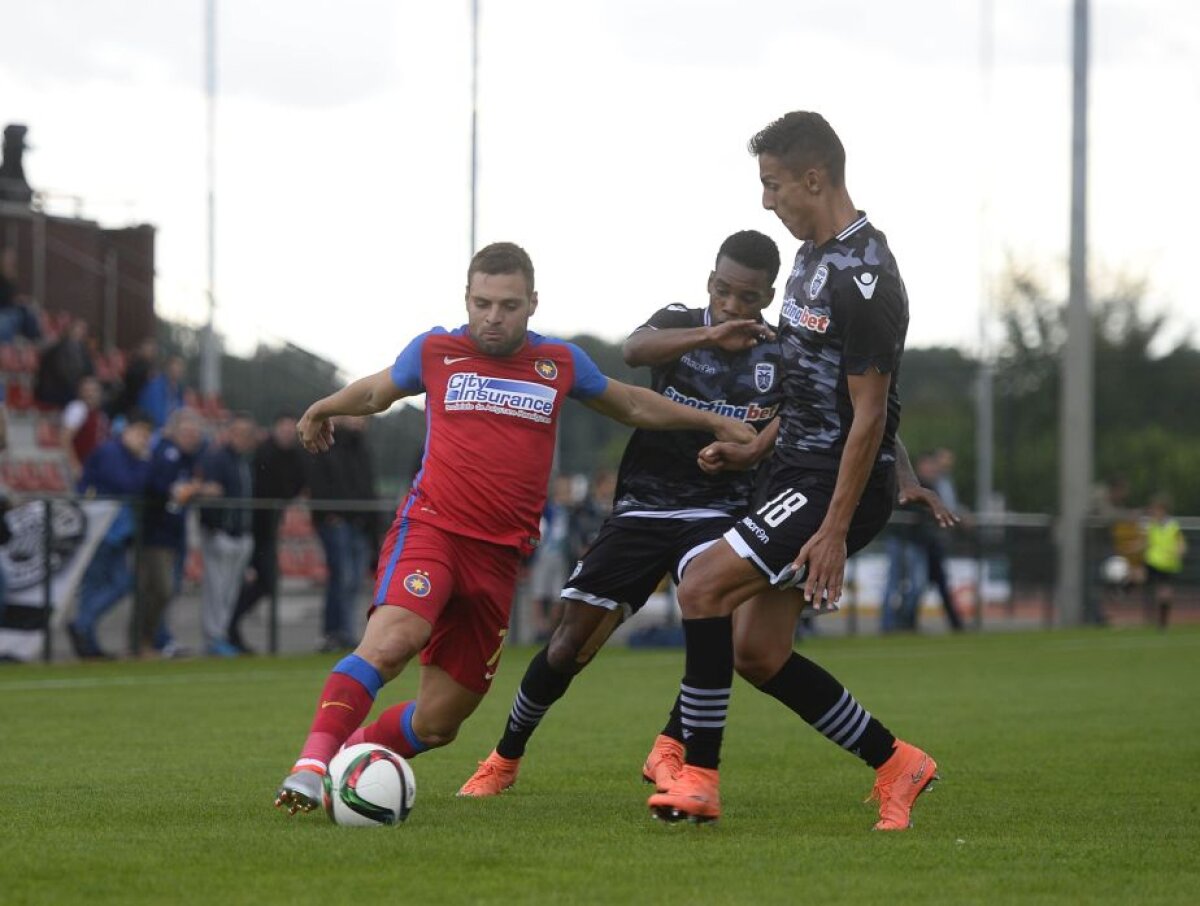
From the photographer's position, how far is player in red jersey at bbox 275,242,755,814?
6.78 metres

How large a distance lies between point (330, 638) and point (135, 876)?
13.0 meters

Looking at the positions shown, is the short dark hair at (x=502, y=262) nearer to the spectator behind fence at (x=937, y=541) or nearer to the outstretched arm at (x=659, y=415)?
the outstretched arm at (x=659, y=415)

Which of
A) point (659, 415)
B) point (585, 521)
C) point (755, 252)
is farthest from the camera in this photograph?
point (585, 521)

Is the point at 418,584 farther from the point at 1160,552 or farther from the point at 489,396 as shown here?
the point at 1160,552

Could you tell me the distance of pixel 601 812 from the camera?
6988mm

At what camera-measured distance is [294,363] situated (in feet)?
86.1

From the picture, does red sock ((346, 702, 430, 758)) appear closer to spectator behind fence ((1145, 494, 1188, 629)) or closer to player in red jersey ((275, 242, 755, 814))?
player in red jersey ((275, 242, 755, 814))

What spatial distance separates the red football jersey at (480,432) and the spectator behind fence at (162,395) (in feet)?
47.7

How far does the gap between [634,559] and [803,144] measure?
1.92 metres

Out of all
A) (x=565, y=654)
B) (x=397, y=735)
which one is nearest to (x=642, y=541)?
(x=565, y=654)

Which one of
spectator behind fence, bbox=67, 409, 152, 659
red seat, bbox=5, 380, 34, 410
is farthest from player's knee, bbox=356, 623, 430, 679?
red seat, bbox=5, 380, 34, 410

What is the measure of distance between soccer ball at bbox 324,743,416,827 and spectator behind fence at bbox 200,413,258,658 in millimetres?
11037

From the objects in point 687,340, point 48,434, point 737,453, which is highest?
point 687,340

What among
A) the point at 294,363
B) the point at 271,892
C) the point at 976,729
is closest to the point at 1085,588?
the point at 294,363
